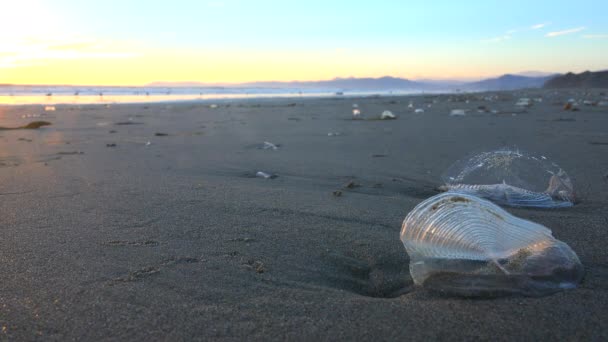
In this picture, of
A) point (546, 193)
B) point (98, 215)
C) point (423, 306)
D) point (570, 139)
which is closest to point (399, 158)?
point (546, 193)

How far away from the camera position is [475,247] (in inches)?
65.2

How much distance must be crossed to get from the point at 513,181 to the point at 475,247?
5.28ft

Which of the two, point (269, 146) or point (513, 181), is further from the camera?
point (269, 146)

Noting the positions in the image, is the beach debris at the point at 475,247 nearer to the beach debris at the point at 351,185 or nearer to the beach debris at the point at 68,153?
the beach debris at the point at 351,185

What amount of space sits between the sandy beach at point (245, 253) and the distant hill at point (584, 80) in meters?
33.1

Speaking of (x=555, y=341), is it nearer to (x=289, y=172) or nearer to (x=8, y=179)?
(x=289, y=172)

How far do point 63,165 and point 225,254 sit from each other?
2.92 metres

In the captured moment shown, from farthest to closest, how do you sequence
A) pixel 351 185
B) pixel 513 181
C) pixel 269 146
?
pixel 269 146 < pixel 351 185 < pixel 513 181

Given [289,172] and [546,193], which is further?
[289,172]

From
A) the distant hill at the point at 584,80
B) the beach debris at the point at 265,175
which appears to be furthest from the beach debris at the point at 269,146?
the distant hill at the point at 584,80

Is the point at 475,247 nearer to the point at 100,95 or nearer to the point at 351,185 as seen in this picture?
the point at 351,185

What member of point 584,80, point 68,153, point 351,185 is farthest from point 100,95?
point 584,80

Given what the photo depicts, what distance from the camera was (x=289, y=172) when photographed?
159 inches

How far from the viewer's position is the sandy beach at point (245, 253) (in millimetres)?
1368
